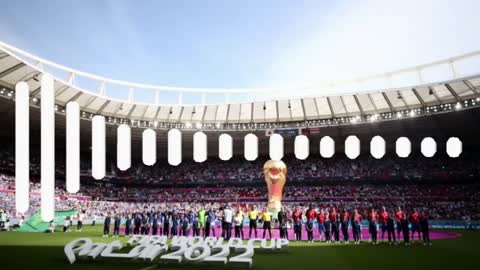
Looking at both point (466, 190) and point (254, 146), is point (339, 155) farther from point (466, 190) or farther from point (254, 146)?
point (254, 146)

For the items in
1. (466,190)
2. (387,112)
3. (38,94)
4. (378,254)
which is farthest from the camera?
(466,190)

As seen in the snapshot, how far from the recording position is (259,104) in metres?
35.1

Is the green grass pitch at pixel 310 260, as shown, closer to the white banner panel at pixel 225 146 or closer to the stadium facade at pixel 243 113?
the stadium facade at pixel 243 113

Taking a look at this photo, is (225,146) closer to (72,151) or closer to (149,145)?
(149,145)

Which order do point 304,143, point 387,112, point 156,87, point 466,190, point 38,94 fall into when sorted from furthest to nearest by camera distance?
1. point 466,190
2. point 387,112
3. point 156,87
4. point 38,94
5. point 304,143

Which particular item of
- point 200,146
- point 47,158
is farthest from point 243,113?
point 47,158

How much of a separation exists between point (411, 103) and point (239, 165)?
22305 mm

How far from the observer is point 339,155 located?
46.3 meters

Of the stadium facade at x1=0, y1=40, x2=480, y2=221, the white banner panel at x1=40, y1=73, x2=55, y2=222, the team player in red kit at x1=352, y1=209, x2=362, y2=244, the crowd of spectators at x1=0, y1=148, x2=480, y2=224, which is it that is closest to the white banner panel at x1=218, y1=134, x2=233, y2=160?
the stadium facade at x1=0, y1=40, x2=480, y2=221

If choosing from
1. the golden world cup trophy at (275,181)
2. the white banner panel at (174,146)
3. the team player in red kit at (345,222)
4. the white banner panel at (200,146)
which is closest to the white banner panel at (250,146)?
the white banner panel at (200,146)

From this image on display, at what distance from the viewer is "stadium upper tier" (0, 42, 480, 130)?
2566 cm

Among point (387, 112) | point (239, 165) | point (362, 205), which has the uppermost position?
point (387, 112)

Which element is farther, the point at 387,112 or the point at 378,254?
the point at 387,112

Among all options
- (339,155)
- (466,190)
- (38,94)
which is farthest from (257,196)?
(38,94)
